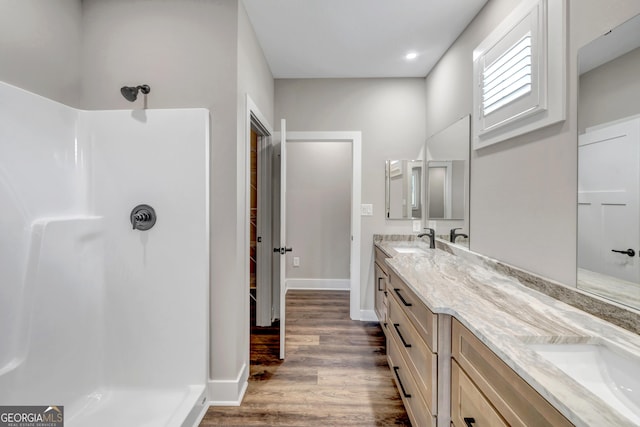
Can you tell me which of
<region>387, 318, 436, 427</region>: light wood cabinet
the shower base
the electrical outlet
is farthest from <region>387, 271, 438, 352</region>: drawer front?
the shower base

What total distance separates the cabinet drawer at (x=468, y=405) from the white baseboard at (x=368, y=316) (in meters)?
1.86

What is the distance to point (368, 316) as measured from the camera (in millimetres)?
2926

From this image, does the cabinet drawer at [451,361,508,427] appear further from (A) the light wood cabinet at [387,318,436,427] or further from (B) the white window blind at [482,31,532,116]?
(B) the white window blind at [482,31,532,116]

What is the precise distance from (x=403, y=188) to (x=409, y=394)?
76.5 inches

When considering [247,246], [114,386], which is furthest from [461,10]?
[114,386]

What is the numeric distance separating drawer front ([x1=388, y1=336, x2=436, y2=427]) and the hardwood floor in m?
0.20

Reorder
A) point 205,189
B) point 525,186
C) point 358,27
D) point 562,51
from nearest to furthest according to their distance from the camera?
point 562,51 → point 525,186 → point 205,189 → point 358,27

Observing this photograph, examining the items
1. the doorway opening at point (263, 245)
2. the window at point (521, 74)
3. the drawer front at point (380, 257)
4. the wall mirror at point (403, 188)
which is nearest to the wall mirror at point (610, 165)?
the window at point (521, 74)

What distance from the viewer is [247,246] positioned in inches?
78.0

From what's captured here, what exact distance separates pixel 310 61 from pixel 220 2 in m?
1.03

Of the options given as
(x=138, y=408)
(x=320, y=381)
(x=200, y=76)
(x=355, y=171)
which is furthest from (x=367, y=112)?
(x=138, y=408)

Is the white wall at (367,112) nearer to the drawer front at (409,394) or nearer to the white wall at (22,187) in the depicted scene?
the drawer front at (409,394)

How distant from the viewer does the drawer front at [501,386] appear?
2.17ft

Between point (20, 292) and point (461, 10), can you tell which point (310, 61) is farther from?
point (20, 292)
